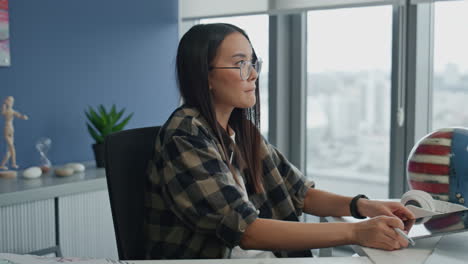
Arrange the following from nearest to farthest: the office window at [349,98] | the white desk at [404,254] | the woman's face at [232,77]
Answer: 1. the white desk at [404,254]
2. the woman's face at [232,77]
3. the office window at [349,98]

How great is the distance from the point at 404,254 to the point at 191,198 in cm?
48

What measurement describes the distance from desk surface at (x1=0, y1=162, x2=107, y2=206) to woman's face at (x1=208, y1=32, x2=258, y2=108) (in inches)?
40.4

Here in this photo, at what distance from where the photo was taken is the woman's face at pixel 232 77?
141cm

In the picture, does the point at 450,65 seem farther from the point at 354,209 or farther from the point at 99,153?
the point at 99,153

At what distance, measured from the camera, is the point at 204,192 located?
119 cm

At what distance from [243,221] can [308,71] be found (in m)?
2.09

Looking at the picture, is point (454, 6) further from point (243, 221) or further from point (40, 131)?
point (40, 131)

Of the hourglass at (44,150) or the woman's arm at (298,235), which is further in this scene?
the hourglass at (44,150)

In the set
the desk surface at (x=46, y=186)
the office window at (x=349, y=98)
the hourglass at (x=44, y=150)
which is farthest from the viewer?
the office window at (x=349, y=98)

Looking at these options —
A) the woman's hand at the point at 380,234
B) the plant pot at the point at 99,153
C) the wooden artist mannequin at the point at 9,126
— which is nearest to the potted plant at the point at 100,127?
the plant pot at the point at 99,153

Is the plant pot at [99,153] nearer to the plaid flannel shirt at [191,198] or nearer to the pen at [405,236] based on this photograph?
the plaid flannel shirt at [191,198]

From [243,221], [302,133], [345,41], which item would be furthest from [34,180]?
[345,41]

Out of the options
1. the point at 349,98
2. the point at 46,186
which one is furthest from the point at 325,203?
the point at 349,98

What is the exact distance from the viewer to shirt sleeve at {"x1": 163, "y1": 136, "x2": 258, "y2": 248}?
1184mm
